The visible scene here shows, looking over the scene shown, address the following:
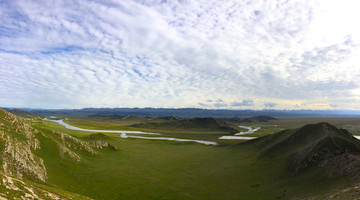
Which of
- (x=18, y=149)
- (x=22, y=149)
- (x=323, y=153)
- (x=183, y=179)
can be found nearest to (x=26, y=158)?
(x=18, y=149)

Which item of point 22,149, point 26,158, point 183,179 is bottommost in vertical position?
point 183,179

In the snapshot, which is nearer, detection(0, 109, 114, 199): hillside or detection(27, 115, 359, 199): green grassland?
detection(0, 109, 114, 199): hillside

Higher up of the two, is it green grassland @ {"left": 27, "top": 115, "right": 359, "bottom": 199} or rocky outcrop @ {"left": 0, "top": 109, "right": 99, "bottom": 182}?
rocky outcrop @ {"left": 0, "top": 109, "right": 99, "bottom": 182}

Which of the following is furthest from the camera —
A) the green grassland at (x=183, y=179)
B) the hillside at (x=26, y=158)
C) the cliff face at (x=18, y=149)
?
the green grassland at (x=183, y=179)

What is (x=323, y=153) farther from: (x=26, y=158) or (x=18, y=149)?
(x=18, y=149)

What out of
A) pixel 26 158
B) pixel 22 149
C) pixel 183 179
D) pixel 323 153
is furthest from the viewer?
pixel 183 179

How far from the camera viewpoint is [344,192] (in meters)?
28.2

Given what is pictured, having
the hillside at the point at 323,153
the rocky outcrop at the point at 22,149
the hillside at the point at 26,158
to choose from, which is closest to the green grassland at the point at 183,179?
the hillside at the point at 26,158

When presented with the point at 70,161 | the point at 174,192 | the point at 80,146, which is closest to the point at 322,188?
the point at 174,192

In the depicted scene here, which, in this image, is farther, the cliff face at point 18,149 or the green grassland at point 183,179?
the green grassland at point 183,179

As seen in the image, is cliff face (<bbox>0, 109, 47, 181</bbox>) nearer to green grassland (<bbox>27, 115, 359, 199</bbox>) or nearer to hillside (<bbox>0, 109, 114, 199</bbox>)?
hillside (<bbox>0, 109, 114, 199</bbox>)

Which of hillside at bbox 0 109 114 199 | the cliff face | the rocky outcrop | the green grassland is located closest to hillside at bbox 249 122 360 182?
the green grassland

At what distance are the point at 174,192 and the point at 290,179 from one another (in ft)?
91.8

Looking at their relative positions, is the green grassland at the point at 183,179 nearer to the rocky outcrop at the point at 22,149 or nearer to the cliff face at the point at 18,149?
the rocky outcrop at the point at 22,149
